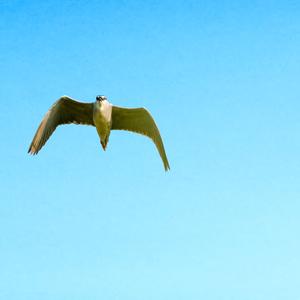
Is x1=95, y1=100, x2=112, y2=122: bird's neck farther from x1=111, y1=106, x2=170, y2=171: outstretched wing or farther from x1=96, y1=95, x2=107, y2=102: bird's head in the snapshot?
x1=111, y1=106, x2=170, y2=171: outstretched wing

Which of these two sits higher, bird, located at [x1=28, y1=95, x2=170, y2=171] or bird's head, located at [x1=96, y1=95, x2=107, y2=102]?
bird's head, located at [x1=96, y1=95, x2=107, y2=102]

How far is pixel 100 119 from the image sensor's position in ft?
80.3

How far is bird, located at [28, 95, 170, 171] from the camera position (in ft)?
80.2

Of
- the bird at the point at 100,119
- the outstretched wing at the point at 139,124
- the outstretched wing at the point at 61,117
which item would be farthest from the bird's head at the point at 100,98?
the outstretched wing at the point at 139,124

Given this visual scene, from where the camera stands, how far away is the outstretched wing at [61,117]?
2422 centimetres

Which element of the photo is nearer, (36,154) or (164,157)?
(36,154)

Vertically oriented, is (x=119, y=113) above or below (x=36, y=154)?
above

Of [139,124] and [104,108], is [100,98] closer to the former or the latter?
[104,108]

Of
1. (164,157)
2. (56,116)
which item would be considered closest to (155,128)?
(164,157)

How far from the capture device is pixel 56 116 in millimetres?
24938

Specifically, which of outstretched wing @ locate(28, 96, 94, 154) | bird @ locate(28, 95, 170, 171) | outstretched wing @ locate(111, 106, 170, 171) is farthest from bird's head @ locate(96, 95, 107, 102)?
outstretched wing @ locate(111, 106, 170, 171)

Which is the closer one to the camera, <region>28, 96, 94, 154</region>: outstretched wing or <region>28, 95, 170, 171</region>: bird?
<region>28, 96, 94, 154</region>: outstretched wing

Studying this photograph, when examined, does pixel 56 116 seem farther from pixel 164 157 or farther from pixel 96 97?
pixel 164 157

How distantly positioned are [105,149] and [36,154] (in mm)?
2156
